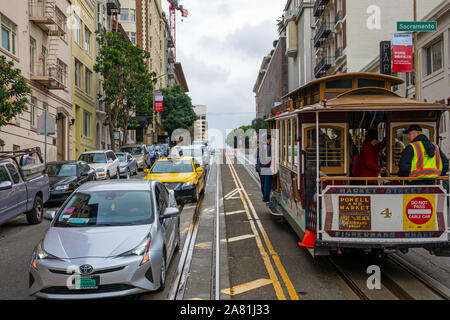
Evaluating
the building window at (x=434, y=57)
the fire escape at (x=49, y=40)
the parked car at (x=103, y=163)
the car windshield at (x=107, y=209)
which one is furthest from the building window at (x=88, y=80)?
the car windshield at (x=107, y=209)

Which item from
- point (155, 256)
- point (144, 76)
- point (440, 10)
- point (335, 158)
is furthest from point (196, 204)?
point (144, 76)

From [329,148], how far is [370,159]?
0.90 meters

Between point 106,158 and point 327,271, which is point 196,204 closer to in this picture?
point 327,271

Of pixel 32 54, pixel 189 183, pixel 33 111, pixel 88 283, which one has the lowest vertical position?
pixel 88 283

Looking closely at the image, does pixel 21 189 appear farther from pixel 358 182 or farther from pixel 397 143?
pixel 397 143

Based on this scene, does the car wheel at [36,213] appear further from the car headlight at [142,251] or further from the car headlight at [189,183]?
the car headlight at [142,251]

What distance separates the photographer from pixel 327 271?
7.35 m

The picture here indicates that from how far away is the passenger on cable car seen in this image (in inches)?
315

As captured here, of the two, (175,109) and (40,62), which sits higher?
(175,109)

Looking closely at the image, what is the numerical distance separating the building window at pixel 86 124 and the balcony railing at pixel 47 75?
877cm

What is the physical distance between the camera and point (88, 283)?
5.29 m

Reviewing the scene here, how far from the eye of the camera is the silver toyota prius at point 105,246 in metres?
5.33

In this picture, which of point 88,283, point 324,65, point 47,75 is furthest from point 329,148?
point 324,65

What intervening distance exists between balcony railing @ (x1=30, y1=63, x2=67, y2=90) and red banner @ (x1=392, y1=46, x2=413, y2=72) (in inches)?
691
